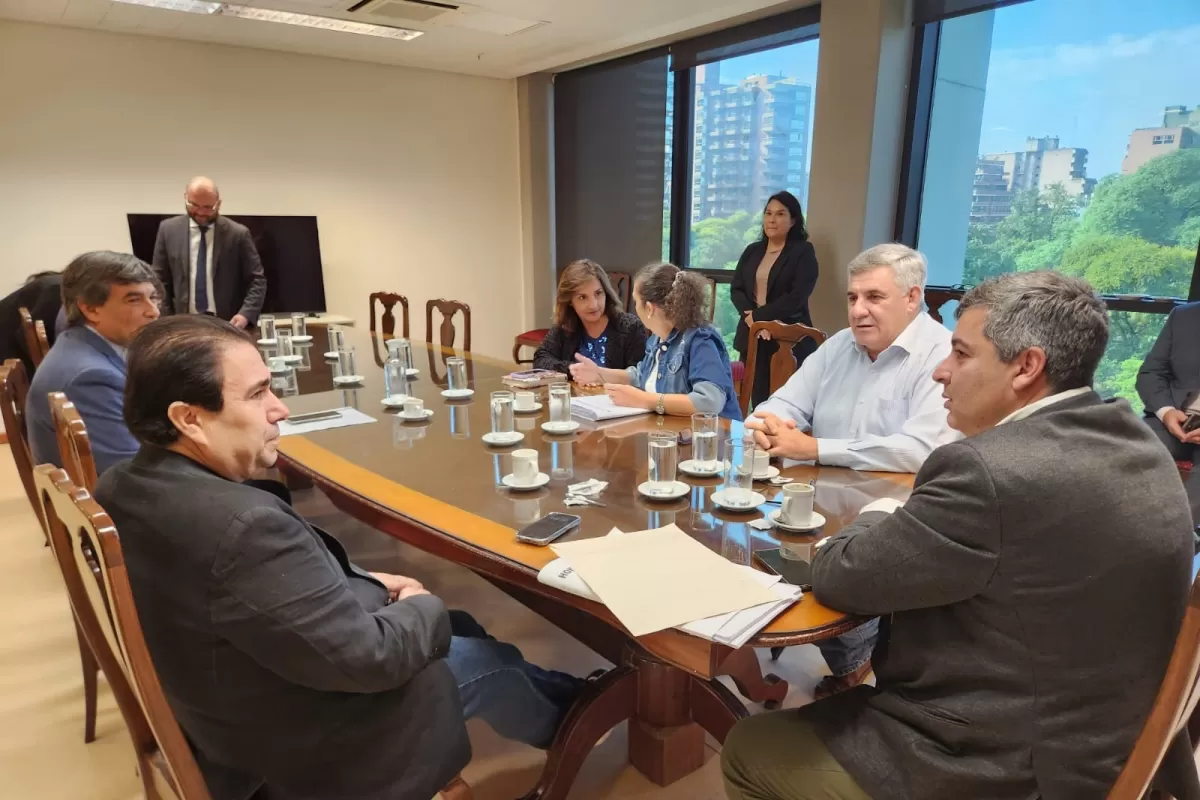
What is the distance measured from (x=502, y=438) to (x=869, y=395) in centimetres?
96

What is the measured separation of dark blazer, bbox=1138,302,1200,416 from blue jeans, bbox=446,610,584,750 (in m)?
2.48

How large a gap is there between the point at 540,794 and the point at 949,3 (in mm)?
3924

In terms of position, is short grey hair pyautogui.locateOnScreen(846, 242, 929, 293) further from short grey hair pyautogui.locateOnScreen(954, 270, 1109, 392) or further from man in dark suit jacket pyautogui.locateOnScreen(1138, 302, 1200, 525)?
man in dark suit jacket pyautogui.locateOnScreen(1138, 302, 1200, 525)

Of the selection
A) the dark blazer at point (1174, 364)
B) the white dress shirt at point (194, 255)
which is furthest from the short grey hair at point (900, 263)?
the white dress shirt at point (194, 255)

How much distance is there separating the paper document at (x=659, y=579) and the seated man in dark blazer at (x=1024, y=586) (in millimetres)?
142

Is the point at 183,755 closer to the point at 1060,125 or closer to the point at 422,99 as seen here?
the point at 1060,125

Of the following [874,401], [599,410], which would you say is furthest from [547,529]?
[874,401]

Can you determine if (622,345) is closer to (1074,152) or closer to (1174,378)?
(1174,378)

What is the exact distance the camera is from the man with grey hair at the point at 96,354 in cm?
186

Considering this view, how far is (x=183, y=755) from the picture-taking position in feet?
3.30

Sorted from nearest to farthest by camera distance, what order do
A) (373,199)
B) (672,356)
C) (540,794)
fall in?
1. (540,794)
2. (672,356)
3. (373,199)

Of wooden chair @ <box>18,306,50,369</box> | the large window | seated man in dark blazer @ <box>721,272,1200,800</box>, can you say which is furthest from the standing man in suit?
seated man in dark blazer @ <box>721,272,1200,800</box>

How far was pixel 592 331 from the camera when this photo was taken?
298cm

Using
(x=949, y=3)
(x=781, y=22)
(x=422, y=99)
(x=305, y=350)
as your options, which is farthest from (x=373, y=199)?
(x=949, y=3)
